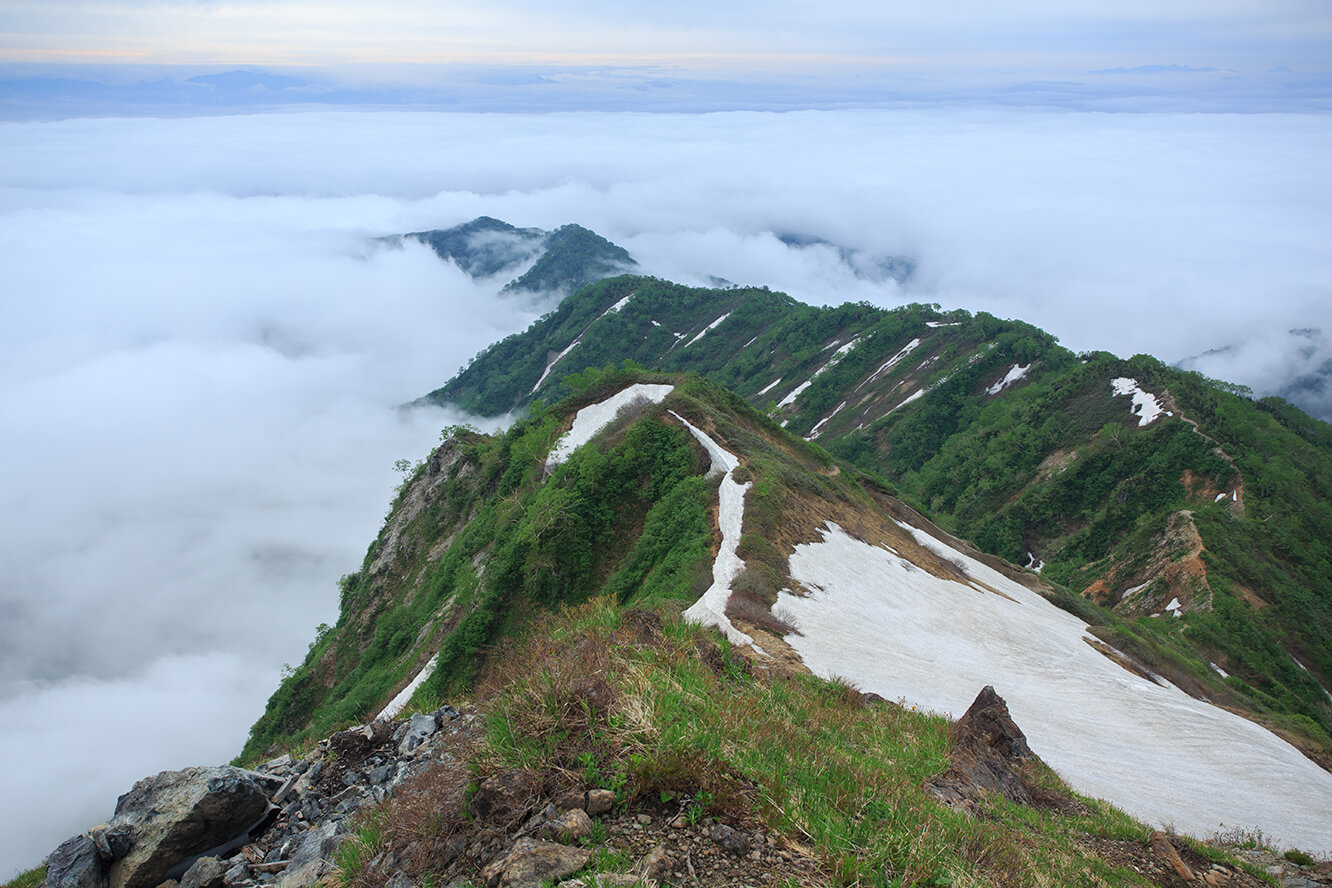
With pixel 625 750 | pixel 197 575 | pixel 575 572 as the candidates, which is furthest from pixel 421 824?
pixel 197 575

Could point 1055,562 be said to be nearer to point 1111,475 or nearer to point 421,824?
point 1111,475

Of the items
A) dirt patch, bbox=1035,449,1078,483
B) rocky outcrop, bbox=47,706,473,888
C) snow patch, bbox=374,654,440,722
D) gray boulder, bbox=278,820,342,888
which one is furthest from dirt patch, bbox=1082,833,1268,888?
dirt patch, bbox=1035,449,1078,483

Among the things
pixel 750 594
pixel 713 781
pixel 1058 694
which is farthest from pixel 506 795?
pixel 1058 694

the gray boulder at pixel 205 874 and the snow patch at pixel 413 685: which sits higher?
the snow patch at pixel 413 685

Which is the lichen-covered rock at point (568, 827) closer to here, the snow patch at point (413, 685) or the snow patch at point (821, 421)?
the snow patch at point (413, 685)

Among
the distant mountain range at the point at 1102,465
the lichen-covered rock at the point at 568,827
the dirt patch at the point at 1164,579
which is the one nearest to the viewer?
the lichen-covered rock at the point at 568,827

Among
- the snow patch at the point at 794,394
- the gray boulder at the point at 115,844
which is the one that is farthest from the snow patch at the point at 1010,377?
the gray boulder at the point at 115,844

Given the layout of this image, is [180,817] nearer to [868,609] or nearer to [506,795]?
[506,795]
